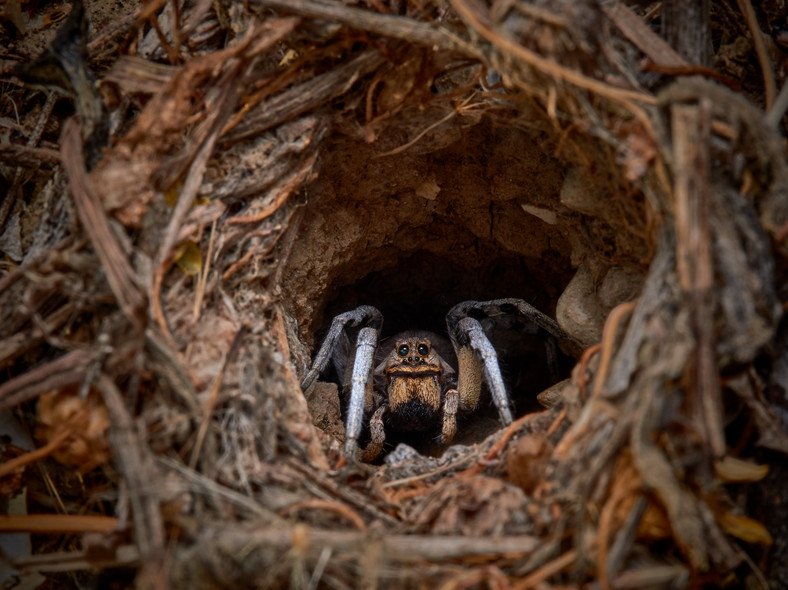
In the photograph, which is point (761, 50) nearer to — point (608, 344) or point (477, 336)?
point (608, 344)

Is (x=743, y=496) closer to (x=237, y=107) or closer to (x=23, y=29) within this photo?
(x=237, y=107)

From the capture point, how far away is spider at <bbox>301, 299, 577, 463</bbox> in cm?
296

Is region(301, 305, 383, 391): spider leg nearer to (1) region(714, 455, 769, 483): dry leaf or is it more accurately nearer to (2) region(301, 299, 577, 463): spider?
(2) region(301, 299, 577, 463): spider

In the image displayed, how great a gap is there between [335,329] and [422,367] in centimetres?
60

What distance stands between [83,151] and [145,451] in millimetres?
836

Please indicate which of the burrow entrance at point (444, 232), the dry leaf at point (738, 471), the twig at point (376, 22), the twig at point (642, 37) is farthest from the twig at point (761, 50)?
the dry leaf at point (738, 471)

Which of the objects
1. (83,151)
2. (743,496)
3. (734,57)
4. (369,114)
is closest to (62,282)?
(83,151)

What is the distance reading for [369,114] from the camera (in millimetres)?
1943

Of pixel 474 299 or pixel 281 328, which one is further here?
pixel 474 299

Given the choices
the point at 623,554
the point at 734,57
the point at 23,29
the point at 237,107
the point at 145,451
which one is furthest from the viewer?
the point at 23,29

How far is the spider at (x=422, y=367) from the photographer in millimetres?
2963

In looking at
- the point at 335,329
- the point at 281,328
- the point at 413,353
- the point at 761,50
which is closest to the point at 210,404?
the point at 281,328

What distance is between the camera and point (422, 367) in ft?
11.0

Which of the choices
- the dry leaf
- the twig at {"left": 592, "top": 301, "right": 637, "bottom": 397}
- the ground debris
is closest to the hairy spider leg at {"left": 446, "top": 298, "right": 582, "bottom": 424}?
the ground debris
